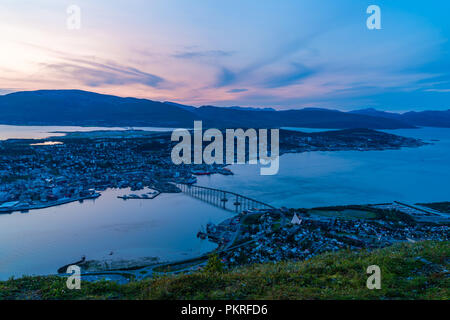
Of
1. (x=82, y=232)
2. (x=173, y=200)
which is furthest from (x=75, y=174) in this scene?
(x=82, y=232)

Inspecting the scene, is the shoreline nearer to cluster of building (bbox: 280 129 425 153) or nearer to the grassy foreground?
the grassy foreground

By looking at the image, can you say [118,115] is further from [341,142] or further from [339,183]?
[339,183]

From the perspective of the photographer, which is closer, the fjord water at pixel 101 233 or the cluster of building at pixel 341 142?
the fjord water at pixel 101 233

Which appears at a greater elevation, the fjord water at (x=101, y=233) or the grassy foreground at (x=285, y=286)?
the grassy foreground at (x=285, y=286)

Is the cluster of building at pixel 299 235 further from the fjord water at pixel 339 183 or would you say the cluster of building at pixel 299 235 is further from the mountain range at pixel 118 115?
the mountain range at pixel 118 115

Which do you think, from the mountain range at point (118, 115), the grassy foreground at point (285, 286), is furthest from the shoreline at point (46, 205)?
the mountain range at point (118, 115)

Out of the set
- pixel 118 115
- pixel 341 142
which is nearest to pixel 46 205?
pixel 341 142

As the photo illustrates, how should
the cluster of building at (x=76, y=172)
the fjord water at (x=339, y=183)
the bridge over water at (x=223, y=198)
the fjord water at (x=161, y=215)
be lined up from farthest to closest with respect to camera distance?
1. the fjord water at (x=339, y=183)
2. the cluster of building at (x=76, y=172)
3. the bridge over water at (x=223, y=198)
4. the fjord water at (x=161, y=215)
